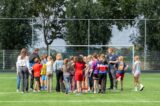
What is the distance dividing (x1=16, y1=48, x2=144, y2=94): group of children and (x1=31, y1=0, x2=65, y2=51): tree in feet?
98.6

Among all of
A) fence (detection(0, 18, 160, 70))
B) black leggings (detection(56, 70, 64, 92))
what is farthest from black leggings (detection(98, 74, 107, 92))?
fence (detection(0, 18, 160, 70))

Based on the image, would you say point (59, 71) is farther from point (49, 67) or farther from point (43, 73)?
point (43, 73)

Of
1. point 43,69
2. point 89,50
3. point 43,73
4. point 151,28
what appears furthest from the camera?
point 151,28

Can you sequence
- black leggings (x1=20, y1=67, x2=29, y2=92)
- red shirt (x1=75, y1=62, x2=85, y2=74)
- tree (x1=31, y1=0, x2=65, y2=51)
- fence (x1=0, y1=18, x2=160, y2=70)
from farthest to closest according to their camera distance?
tree (x1=31, y1=0, x2=65, y2=51) → fence (x1=0, y1=18, x2=160, y2=70) → black leggings (x1=20, y1=67, x2=29, y2=92) → red shirt (x1=75, y1=62, x2=85, y2=74)

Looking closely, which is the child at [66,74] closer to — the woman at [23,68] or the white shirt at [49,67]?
the white shirt at [49,67]

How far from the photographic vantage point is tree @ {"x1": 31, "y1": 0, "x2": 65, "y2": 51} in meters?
59.6

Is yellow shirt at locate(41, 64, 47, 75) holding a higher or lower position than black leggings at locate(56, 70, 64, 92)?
higher

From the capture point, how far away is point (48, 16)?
65938 mm

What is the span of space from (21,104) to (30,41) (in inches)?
1429

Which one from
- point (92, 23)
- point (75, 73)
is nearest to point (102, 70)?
point (75, 73)

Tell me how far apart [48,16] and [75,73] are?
4000 centimetres

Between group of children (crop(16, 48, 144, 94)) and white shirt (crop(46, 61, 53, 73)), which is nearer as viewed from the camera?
group of children (crop(16, 48, 144, 94))

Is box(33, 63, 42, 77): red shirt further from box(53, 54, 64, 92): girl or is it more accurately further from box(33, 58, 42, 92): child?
box(53, 54, 64, 92): girl

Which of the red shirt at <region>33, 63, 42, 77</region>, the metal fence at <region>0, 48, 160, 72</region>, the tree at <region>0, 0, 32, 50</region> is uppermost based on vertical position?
the tree at <region>0, 0, 32, 50</region>
